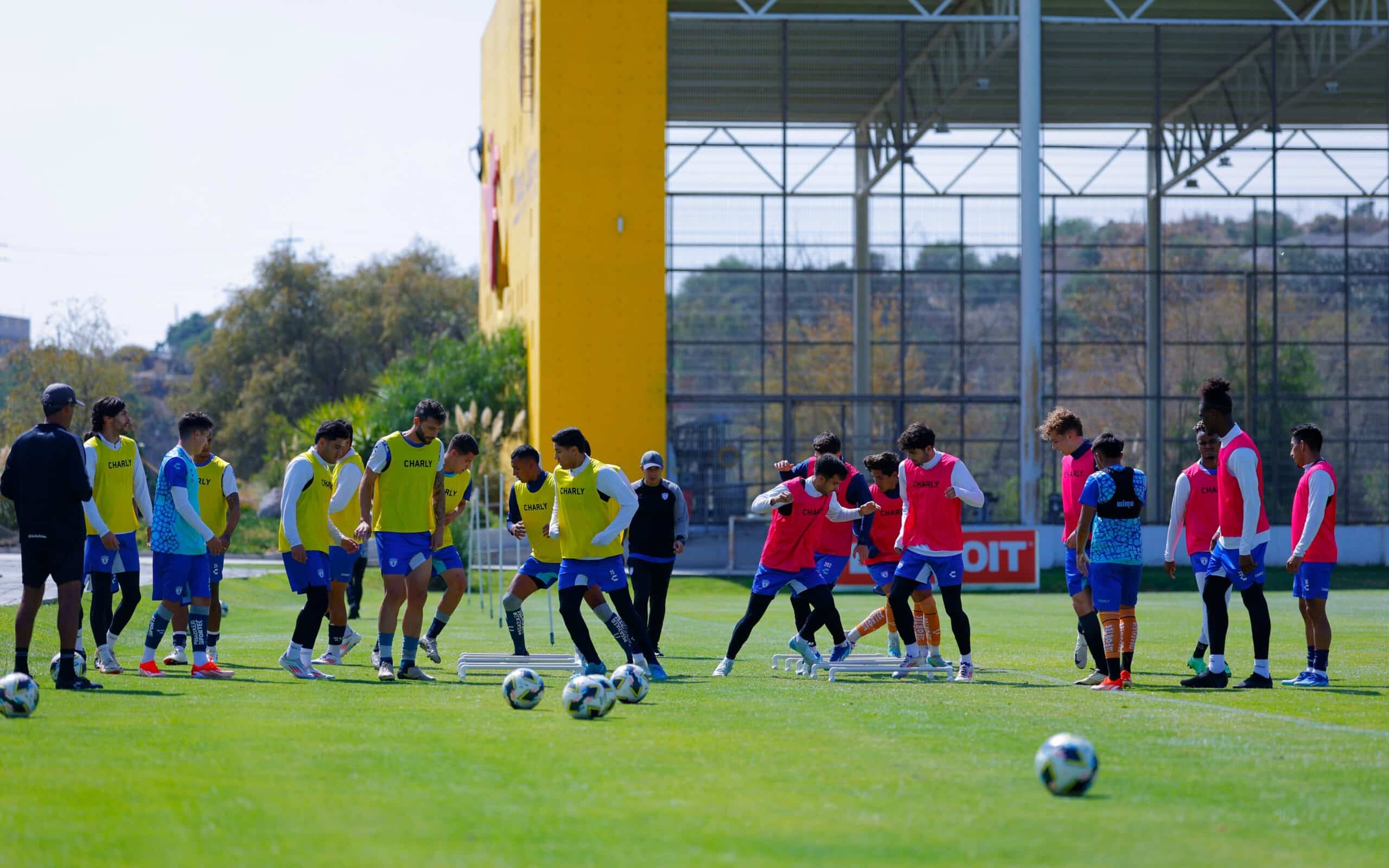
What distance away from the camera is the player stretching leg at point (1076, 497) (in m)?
12.2

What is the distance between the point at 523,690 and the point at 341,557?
13.3 ft

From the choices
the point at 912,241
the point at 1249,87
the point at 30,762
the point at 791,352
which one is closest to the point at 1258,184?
the point at 1249,87

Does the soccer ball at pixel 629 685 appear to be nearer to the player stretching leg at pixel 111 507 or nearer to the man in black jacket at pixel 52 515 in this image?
the man in black jacket at pixel 52 515

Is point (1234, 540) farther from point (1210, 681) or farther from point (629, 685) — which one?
point (629, 685)

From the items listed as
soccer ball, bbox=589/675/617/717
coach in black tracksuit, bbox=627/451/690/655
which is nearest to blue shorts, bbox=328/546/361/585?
coach in black tracksuit, bbox=627/451/690/655

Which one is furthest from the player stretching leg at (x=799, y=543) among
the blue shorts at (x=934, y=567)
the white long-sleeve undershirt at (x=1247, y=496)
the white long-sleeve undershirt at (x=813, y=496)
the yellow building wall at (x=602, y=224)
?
the yellow building wall at (x=602, y=224)

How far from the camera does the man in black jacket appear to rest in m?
11.2

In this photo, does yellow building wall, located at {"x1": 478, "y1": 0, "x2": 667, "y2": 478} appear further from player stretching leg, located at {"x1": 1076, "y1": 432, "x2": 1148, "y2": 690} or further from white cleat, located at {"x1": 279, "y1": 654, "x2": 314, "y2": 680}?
player stretching leg, located at {"x1": 1076, "y1": 432, "x2": 1148, "y2": 690}

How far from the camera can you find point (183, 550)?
42.1ft

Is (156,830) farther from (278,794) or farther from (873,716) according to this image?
(873,716)

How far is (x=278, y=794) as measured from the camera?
691 cm

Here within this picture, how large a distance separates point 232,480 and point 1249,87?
121 ft

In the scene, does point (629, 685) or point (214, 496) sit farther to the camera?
point (214, 496)

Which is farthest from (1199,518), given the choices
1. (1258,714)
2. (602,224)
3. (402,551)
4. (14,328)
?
(14,328)
